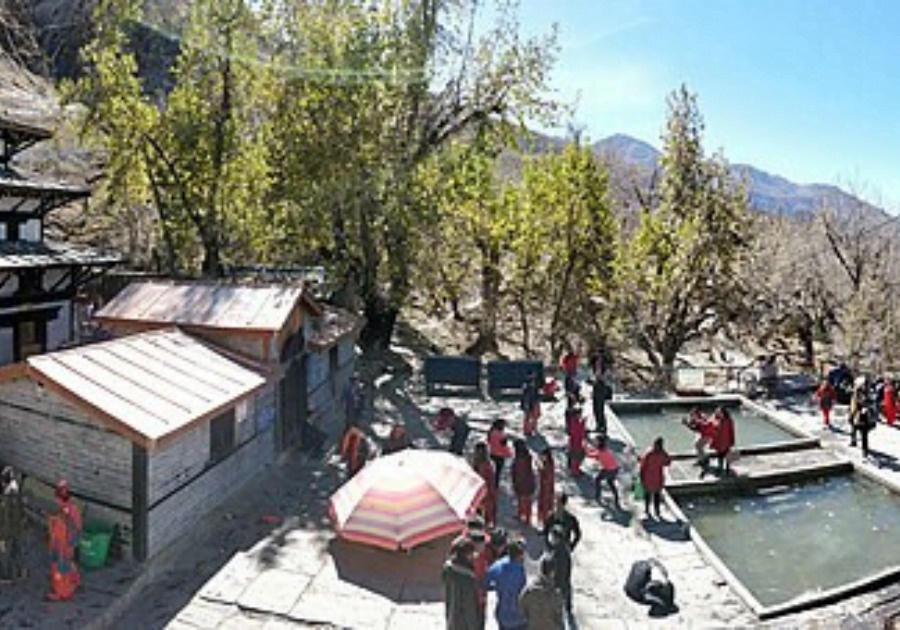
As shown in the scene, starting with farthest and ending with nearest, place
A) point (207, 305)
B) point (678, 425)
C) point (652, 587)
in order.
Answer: point (678, 425) < point (207, 305) < point (652, 587)

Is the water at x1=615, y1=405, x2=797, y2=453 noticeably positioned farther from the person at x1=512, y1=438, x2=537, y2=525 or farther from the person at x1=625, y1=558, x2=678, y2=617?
the person at x1=625, y1=558, x2=678, y2=617

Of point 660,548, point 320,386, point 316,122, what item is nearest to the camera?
point 660,548

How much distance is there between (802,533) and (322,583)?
938cm

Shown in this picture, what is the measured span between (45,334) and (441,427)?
9.79 meters

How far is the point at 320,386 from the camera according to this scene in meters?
19.5

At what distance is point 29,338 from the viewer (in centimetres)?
1820

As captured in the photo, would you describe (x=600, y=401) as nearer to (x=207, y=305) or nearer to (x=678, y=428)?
(x=678, y=428)

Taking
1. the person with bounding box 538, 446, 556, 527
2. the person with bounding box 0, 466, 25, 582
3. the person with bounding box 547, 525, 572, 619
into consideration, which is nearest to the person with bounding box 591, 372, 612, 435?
the person with bounding box 538, 446, 556, 527

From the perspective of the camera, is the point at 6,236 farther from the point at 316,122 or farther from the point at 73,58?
the point at 73,58

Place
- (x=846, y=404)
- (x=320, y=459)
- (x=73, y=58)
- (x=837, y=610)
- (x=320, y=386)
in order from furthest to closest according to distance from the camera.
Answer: (x=73, y=58)
(x=846, y=404)
(x=320, y=386)
(x=320, y=459)
(x=837, y=610)

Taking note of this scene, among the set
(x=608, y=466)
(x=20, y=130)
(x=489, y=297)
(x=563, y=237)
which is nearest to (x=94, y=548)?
(x=608, y=466)

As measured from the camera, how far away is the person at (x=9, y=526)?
1025cm

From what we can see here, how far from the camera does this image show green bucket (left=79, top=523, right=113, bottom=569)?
1090 cm

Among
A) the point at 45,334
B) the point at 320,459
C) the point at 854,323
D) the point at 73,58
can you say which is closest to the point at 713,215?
the point at 854,323
